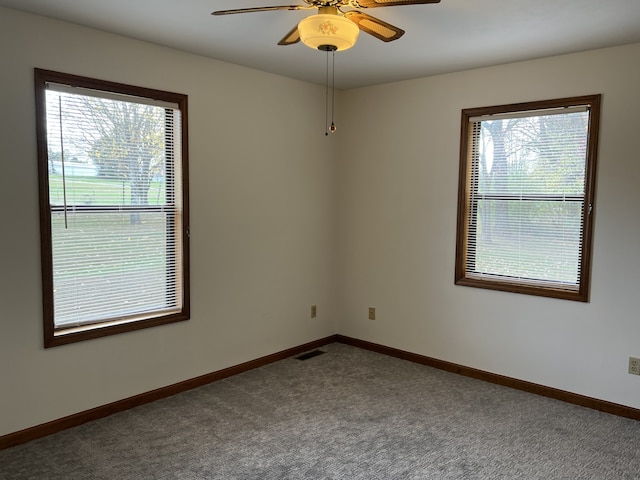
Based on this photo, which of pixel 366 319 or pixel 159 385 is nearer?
pixel 159 385

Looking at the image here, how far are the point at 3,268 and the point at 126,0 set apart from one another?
5.26ft

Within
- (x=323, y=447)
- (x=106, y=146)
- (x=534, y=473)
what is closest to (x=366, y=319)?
(x=323, y=447)

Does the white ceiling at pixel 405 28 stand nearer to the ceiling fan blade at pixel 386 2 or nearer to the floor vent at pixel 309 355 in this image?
the ceiling fan blade at pixel 386 2

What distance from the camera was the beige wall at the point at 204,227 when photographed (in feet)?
8.81

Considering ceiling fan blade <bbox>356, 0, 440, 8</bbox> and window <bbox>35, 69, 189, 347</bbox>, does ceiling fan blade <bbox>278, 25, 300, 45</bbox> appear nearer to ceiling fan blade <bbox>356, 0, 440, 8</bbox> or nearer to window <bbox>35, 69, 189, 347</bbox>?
ceiling fan blade <bbox>356, 0, 440, 8</bbox>

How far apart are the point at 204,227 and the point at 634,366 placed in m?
3.12

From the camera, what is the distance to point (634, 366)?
10.3 feet

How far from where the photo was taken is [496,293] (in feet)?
12.2

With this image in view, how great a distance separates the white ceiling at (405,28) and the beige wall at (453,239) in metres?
0.25

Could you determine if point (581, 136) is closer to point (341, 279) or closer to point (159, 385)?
point (341, 279)

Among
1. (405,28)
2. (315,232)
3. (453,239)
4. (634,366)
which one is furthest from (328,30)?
(634,366)

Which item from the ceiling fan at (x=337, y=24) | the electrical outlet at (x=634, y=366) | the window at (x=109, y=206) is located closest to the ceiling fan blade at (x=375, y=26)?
the ceiling fan at (x=337, y=24)

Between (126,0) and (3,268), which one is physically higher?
(126,0)

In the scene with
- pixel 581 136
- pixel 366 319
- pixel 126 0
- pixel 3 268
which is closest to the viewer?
pixel 126 0
